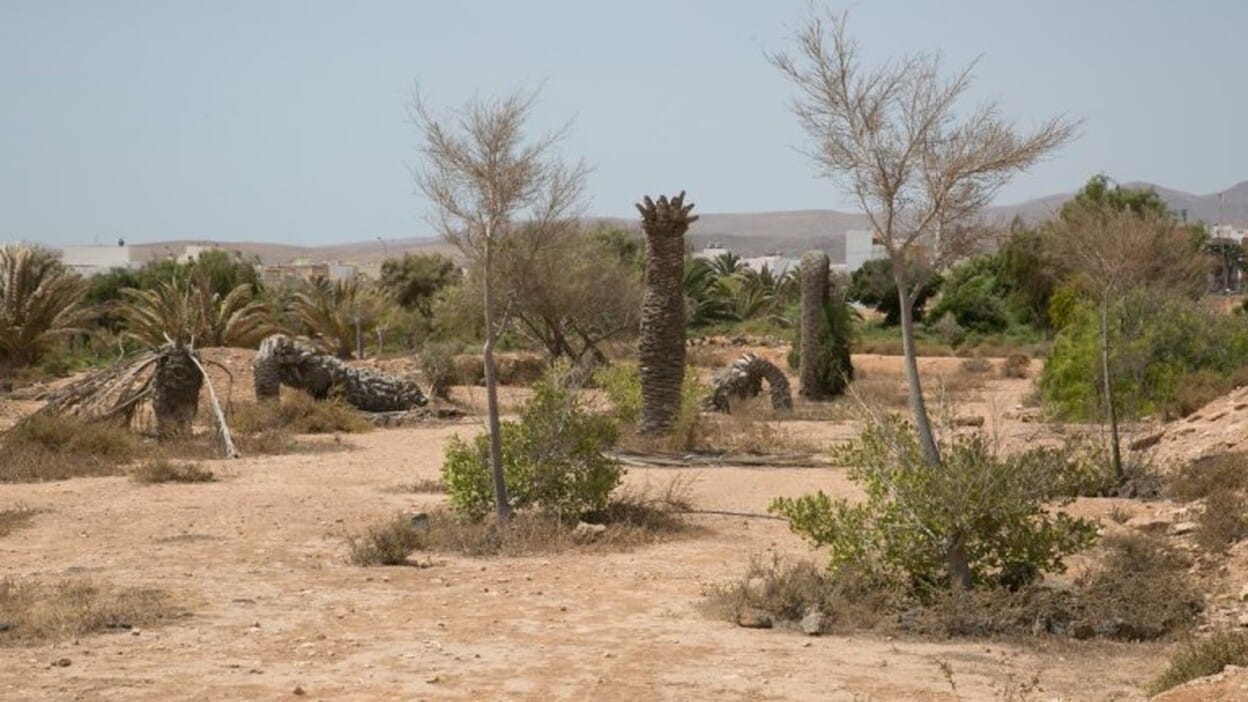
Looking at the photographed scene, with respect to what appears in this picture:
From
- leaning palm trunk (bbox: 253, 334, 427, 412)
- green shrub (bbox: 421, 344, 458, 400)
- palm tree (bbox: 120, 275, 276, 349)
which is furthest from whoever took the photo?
palm tree (bbox: 120, 275, 276, 349)

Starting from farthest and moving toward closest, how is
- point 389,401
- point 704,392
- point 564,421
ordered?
1. point 389,401
2. point 704,392
3. point 564,421

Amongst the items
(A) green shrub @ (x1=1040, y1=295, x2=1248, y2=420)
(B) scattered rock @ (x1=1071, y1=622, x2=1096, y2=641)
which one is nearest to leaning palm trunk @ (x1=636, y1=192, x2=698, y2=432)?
(A) green shrub @ (x1=1040, y1=295, x2=1248, y2=420)

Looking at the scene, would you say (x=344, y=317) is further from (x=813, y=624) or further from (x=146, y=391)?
(x=813, y=624)

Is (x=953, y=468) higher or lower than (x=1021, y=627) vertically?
higher

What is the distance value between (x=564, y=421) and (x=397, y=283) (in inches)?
1705

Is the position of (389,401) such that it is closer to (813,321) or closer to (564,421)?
→ (813,321)

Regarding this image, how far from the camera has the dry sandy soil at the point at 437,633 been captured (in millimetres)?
7570

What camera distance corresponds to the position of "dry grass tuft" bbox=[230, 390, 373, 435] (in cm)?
2203

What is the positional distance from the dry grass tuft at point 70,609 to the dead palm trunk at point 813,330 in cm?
2003

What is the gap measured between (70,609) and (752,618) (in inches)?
164

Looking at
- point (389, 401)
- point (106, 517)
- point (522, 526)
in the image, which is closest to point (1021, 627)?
point (522, 526)

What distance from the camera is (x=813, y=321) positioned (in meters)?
29.4

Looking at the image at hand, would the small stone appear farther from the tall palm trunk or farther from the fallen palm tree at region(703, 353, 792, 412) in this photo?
the fallen palm tree at region(703, 353, 792, 412)

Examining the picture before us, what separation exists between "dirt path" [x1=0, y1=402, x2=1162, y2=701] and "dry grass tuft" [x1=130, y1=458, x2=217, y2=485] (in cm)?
174
